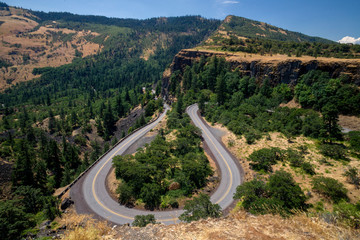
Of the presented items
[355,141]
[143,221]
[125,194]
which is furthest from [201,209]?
[355,141]

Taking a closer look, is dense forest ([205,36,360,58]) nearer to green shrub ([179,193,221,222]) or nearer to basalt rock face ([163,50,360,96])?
basalt rock face ([163,50,360,96])

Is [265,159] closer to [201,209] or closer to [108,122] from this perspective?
[201,209]

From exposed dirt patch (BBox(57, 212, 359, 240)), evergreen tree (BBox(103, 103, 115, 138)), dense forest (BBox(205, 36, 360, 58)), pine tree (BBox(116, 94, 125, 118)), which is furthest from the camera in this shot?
pine tree (BBox(116, 94, 125, 118))

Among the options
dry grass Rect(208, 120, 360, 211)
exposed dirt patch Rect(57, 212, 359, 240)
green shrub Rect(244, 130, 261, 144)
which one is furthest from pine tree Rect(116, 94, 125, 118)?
exposed dirt patch Rect(57, 212, 359, 240)

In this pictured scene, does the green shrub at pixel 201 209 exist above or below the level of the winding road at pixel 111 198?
above

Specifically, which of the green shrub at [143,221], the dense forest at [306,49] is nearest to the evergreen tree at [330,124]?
the dense forest at [306,49]

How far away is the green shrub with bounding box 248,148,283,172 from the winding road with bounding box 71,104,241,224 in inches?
169

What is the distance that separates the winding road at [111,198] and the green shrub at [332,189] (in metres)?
12.9

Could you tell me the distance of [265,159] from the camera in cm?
3550

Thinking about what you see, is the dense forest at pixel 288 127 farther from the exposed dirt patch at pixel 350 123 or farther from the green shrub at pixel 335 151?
the exposed dirt patch at pixel 350 123

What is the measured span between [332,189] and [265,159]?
1137cm

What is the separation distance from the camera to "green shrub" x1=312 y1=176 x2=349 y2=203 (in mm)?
25125

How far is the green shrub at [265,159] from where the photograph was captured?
35469 mm

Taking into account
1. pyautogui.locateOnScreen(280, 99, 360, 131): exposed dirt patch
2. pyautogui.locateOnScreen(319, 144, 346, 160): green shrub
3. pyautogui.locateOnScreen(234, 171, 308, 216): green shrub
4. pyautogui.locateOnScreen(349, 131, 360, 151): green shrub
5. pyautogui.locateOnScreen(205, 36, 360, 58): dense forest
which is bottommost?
pyautogui.locateOnScreen(234, 171, 308, 216): green shrub
